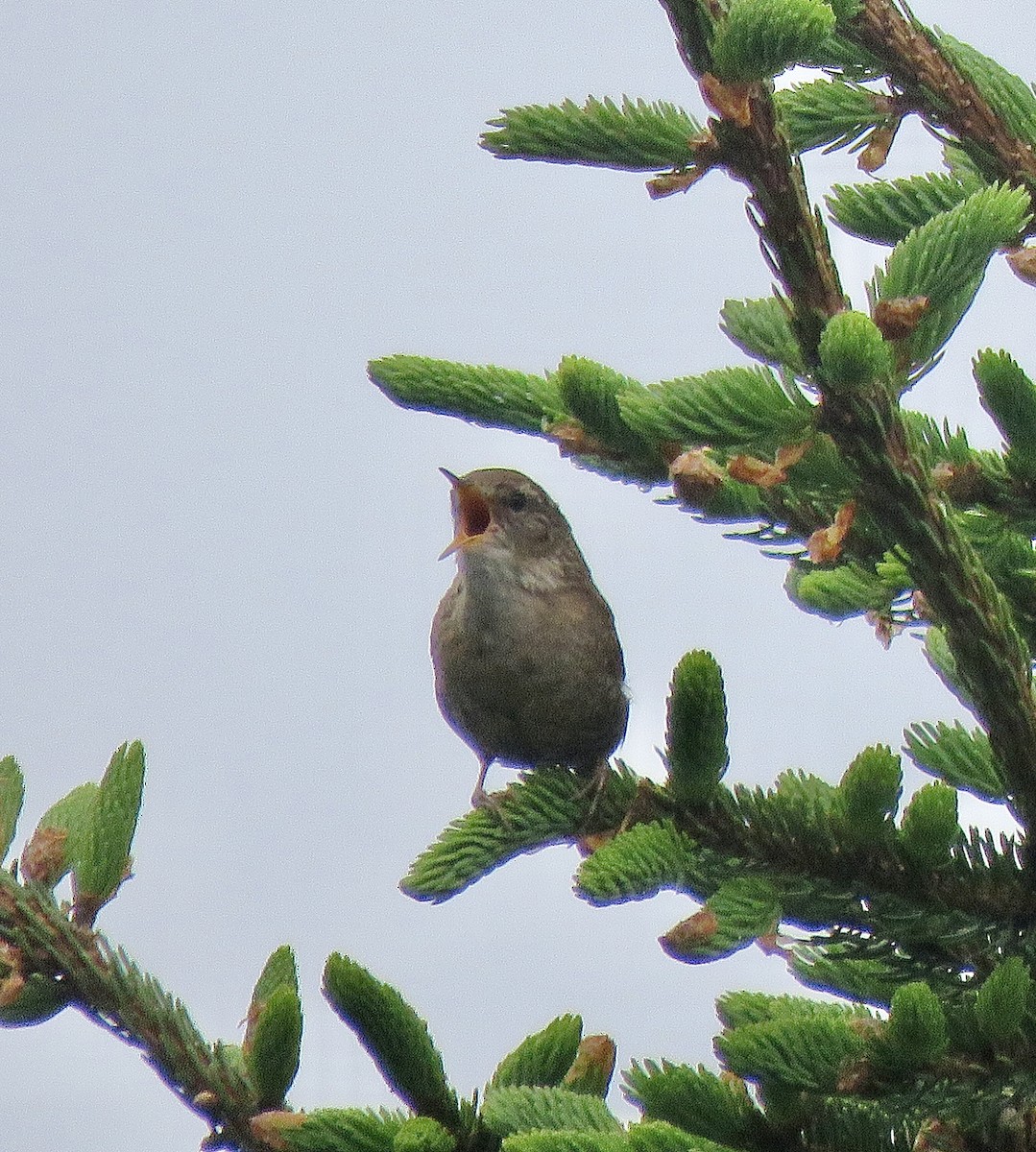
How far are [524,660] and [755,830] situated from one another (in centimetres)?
110

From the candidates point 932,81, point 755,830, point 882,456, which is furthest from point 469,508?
point 882,456

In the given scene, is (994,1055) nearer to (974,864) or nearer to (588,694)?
(974,864)

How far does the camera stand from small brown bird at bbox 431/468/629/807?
9.23ft

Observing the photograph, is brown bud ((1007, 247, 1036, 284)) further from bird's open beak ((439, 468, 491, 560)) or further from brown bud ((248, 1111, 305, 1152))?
brown bud ((248, 1111, 305, 1152))

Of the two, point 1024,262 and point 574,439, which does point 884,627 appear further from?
point 574,439

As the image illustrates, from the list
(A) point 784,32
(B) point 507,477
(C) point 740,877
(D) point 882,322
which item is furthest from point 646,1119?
(B) point 507,477

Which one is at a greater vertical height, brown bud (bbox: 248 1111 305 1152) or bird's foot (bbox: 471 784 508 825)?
bird's foot (bbox: 471 784 508 825)

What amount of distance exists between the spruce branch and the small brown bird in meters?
0.99

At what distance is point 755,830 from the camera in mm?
1769

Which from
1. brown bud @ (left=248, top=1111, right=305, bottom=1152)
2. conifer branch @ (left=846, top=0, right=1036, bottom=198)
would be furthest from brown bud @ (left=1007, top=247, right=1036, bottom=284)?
brown bud @ (left=248, top=1111, right=305, bottom=1152)

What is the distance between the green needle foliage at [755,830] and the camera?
1.46 metres

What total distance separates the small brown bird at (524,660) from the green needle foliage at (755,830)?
78cm

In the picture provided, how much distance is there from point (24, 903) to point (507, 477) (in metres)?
1.78

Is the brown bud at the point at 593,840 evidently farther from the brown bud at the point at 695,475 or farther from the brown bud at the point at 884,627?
the brown bud at the point at 884,627
